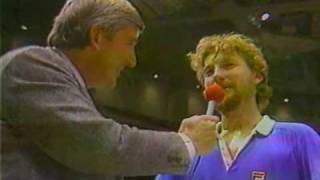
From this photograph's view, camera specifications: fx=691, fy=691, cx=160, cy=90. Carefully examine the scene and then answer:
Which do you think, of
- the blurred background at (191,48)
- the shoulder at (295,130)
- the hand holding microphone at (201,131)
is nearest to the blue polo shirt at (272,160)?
the shoulder at (295,130)

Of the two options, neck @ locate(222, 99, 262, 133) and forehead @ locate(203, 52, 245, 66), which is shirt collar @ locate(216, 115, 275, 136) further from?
forehead @ locate(203, 52, 245, 66)

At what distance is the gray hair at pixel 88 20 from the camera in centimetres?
101

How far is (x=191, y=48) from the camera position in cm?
406

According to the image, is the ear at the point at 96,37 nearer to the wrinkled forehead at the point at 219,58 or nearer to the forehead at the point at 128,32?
the forehead at the point at 128,32

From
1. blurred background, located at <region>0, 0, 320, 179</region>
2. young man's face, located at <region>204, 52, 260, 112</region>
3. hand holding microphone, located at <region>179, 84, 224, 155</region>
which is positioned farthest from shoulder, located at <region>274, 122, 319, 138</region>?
blurred background, located at <region>0, 0, 320, 179</region>

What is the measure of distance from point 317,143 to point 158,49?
3034 mm

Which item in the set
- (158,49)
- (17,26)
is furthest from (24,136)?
(158,49)

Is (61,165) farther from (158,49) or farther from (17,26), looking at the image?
(158,49)

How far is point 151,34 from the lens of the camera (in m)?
4.40

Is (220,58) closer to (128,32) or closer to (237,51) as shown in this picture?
(237,51)

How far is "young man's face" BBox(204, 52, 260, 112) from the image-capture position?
5.69ft

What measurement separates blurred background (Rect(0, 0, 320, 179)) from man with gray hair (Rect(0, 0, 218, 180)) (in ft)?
7.63

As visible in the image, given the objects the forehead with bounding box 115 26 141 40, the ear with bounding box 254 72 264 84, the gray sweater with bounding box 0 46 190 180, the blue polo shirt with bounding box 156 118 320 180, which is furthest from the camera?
the ear with bounding box 254 72 264 84

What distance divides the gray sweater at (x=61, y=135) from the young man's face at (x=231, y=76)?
0.76 m
